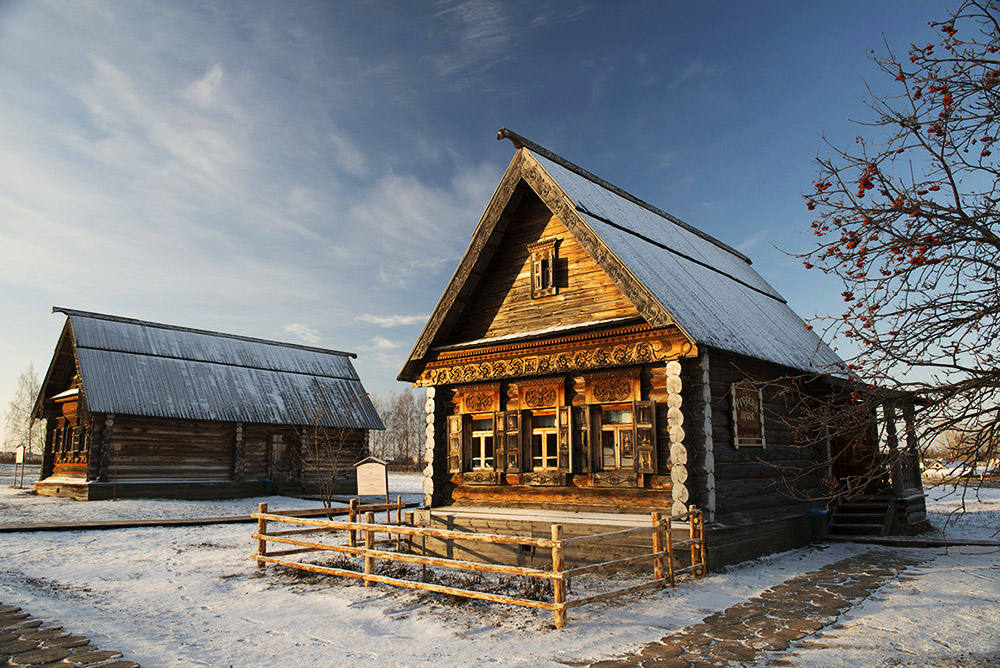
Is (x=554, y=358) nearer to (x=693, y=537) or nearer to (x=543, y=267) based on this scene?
(x=543, y=267)

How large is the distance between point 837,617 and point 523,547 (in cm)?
620

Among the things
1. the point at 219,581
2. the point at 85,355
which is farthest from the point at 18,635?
the point at 85,355

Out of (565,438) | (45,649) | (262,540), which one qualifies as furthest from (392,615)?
(565,438)

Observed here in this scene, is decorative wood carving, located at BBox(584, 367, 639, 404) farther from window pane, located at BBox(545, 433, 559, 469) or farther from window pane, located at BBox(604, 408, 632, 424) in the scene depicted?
window pane, located at BBox(545, 433, 559, 469)

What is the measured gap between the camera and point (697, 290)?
578 inches

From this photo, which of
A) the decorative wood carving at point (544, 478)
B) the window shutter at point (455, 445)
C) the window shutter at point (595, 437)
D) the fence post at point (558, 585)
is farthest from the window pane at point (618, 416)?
the fence post at point (558, 585)

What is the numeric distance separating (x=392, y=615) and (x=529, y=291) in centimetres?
781

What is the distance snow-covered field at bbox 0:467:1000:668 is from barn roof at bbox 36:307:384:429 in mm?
13102

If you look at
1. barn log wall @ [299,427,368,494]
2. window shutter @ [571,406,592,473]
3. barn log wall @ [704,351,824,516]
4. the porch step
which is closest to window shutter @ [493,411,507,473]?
window shutter @ [571,406,592,473]

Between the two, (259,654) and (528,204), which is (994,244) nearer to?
(259,654)

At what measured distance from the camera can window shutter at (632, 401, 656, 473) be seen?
39.8ft

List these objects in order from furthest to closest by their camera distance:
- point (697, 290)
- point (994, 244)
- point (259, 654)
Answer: point (697, 290) < point (259, 654) < point (994, 244)

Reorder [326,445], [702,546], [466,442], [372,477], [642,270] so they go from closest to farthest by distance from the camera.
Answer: [702,546] → [642,270] → [466,442] → [372,477] → [326,445]

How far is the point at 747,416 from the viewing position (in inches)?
523
